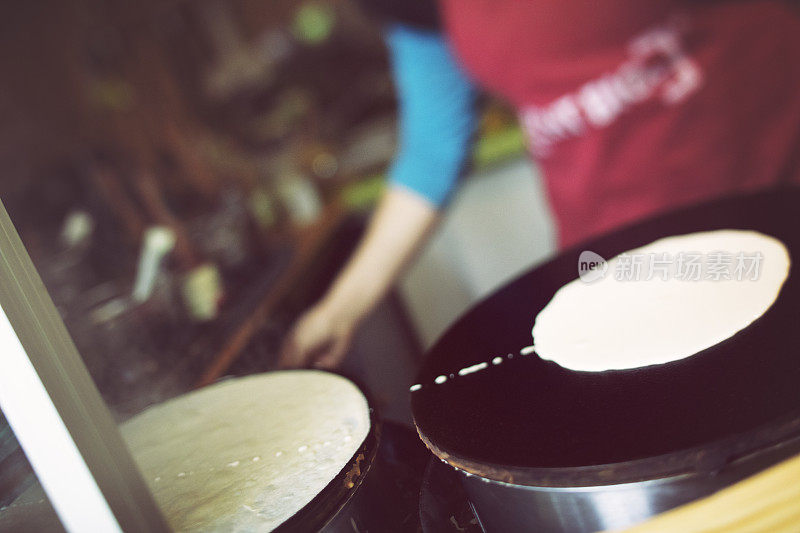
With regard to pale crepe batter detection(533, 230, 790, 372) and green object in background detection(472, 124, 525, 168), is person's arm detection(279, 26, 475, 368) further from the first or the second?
green object in background detection(472, 124, 525, 168)

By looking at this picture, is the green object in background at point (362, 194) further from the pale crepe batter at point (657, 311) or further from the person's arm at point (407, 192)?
the pale crepe batter at point (657, 311)

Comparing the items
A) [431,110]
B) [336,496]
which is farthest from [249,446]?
[431,110]

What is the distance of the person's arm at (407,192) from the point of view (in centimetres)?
120

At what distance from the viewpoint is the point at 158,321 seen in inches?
64.7

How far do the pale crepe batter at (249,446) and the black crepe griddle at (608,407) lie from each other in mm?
111

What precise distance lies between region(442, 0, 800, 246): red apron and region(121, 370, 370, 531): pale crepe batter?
91cm

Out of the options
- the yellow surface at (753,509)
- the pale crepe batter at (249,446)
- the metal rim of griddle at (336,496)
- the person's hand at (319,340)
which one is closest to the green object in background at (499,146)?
the person's hand at (319,340)

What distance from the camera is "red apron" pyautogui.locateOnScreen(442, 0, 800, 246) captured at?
52.3 inches

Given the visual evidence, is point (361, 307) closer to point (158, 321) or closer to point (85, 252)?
point (158, 321)

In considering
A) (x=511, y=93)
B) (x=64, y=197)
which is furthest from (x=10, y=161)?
(x=511, y=93)

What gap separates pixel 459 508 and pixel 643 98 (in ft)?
3.46

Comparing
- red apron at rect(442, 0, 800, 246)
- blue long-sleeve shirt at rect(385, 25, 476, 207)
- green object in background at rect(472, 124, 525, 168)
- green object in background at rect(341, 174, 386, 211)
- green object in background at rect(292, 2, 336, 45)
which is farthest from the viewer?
green object in background at rect(292, 2, 336, 45)

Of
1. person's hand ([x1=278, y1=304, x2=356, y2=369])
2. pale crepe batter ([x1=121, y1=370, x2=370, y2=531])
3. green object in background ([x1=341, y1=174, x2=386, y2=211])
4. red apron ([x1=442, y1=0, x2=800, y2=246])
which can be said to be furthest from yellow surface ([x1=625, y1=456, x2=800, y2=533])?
green object in background ([x1=341, y1=174, x2=386, y2=211])

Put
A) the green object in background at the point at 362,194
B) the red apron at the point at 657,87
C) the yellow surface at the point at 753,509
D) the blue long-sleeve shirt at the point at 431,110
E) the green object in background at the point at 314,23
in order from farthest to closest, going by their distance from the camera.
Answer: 1. the green object in background at the point at 314,23
2. the green object in background at the point at 362,194
3. the blue long-sleeve shirt at the point at 431,110
4. the red apron at the point at 657,87
5. the yellow surface at the point at 753,509
